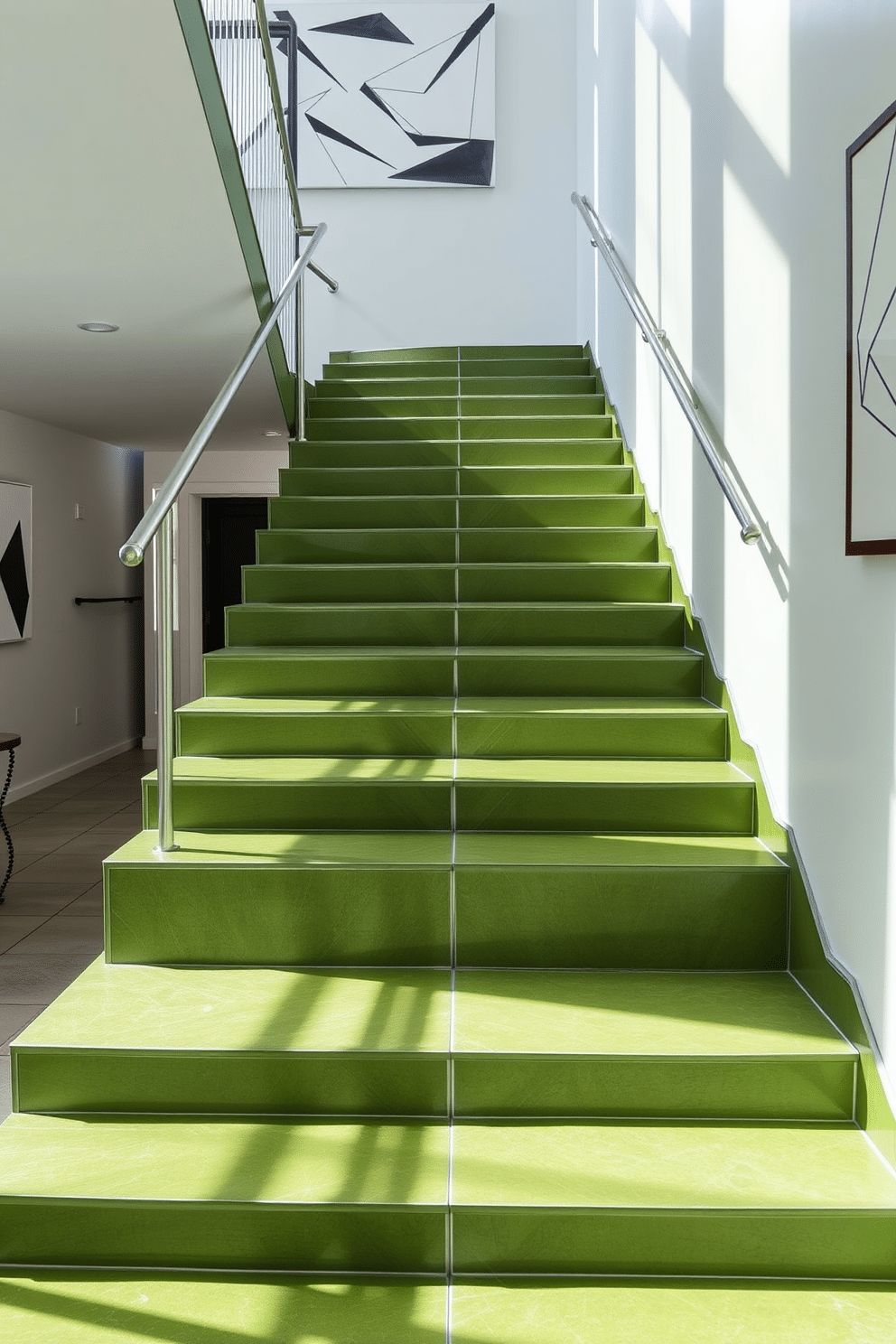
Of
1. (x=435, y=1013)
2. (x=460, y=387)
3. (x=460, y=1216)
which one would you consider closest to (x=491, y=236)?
(x=460, y=387)

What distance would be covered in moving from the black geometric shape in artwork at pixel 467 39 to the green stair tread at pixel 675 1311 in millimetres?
7016

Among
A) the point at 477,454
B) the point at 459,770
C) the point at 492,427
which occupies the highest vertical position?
the point at 492,427

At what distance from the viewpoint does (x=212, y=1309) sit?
1.76 m

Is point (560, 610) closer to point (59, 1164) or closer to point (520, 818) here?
point (520, 818)

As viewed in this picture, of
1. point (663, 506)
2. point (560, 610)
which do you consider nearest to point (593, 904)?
point (560, 610)

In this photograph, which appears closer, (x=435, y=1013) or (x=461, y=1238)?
(x=461, y=1238)

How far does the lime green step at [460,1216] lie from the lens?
1.83m

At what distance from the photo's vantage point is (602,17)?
5664 millimetres

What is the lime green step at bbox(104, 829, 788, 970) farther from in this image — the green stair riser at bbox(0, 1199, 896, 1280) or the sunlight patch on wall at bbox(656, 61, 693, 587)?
the sunlight patch on wall at bbox(656, 61, 693, 587)

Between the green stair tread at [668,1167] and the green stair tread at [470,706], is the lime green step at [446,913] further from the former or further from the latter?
the green stair tread at [470,706]

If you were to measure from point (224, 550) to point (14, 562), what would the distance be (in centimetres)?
294

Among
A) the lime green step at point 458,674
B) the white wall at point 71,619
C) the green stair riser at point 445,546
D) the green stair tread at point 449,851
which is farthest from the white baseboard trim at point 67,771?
the green stair tread at point 449,851

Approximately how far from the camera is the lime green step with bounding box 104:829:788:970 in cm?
249

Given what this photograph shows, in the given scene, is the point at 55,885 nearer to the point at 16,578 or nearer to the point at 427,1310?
the point at 16,578
